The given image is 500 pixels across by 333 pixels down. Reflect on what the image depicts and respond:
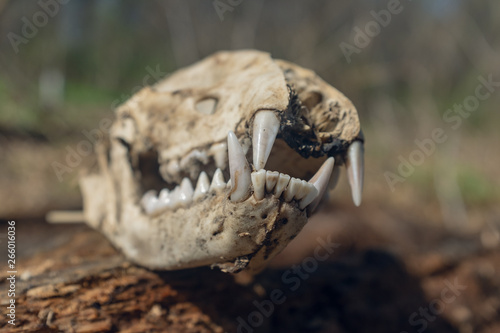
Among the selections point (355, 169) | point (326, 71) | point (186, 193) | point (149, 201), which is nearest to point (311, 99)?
point (355, 169)

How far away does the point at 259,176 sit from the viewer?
45.1 inches

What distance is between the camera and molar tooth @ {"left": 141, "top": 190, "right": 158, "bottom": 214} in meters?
1.70

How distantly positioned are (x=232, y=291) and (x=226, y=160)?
29.5 inches

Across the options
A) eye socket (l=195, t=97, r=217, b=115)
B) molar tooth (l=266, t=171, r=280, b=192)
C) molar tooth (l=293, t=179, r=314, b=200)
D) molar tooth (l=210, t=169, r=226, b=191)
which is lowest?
molar tooth (l=293, t=179, r=314, b=200)

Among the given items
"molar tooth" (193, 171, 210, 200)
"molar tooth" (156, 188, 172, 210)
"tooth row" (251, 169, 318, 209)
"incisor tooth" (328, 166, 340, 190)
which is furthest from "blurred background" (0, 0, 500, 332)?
"tooth row" (251, 169, 318, 209)

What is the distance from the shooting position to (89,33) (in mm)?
9109

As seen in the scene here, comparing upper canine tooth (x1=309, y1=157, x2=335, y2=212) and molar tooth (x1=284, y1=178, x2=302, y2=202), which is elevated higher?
molar tooth (x1=284, y1=178, x2=302, y2=202)

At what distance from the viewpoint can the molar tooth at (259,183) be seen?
1146 mm

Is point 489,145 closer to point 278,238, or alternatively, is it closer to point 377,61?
point 377,61

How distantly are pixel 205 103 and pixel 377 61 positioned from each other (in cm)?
897

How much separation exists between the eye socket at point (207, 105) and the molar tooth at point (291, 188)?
0.60 meters

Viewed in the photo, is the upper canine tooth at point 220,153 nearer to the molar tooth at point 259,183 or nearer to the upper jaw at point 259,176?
the upper jaw at point 259,176

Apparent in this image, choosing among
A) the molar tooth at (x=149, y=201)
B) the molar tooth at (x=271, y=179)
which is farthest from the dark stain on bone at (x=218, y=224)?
the molar tooth at (x=149, y=201)

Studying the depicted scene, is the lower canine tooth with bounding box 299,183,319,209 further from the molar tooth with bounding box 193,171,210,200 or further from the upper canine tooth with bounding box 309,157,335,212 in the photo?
the molar tooth with bounding box 193,171,210,200
